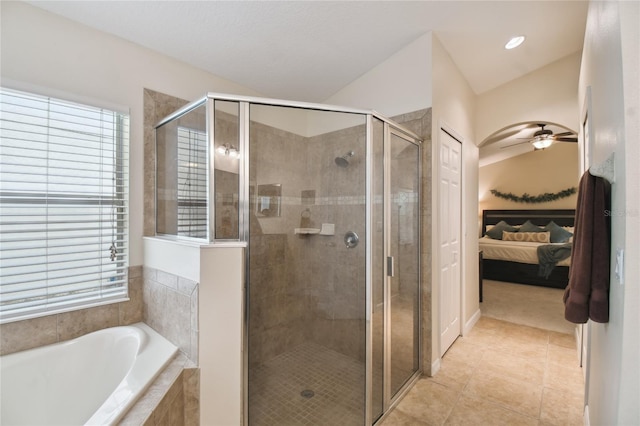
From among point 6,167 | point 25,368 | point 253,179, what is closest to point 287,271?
point 253,179

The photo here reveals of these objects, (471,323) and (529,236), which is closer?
(471,323)

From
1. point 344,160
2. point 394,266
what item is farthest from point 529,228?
point 344,160

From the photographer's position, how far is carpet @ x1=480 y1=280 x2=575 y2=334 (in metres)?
3.37

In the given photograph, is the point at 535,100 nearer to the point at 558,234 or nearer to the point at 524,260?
the point at 524,260

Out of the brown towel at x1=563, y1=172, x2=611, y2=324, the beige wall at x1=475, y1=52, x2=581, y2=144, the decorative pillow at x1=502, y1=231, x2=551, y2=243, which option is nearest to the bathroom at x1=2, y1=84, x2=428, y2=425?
the brown towel at x1=563, y1=172, x2=611, y2=324

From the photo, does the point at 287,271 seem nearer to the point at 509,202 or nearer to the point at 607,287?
the point at 607,287

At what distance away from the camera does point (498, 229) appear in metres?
6.55

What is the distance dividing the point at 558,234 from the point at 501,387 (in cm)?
517

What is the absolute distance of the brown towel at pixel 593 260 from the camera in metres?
1.11

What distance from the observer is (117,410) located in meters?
1.09

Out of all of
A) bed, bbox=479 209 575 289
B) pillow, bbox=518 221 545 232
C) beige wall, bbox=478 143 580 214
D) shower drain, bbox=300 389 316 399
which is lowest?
shower drain, bbox=300 389 316 399

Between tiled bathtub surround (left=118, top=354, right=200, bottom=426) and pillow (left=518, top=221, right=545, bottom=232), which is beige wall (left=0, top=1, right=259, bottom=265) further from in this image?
pillow (left=518, top=221, right=545, bottom=232)

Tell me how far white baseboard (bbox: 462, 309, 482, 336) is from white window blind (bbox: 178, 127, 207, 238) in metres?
2.96

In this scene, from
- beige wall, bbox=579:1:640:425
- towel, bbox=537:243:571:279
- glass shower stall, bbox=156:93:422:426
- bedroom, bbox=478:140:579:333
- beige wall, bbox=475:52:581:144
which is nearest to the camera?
beige wall, bbox=579:1:640:425
